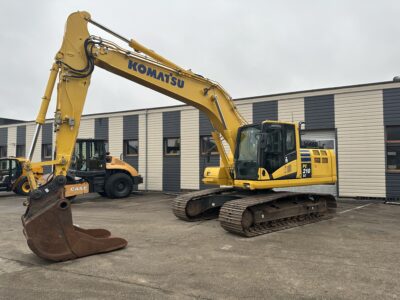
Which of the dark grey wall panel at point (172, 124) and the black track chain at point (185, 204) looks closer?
the black track chain at point (185, 204)

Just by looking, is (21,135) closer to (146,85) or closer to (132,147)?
(132,147)

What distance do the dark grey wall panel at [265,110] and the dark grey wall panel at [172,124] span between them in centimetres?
443

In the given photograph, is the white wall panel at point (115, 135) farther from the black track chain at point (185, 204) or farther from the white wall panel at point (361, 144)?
the white wall panel at point (361, 144)

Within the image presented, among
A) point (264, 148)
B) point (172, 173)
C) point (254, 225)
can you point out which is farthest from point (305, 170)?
point (172, 173)

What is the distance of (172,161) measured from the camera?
17.6 metres

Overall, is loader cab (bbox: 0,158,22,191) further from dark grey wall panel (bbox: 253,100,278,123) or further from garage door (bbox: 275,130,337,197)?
garage door (bbox: 275,130,337,197)

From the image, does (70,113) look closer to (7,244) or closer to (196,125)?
(7,244)

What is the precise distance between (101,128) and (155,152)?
4674 millimetres

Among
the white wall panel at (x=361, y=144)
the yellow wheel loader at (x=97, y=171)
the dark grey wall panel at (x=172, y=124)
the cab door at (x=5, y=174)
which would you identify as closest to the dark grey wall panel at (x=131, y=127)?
the dark grey wall panel at (x=172, y=124)

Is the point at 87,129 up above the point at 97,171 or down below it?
above

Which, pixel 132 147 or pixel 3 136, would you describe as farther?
pixel 3 136

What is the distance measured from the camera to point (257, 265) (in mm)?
5273

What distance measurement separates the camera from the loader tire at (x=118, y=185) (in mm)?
14867

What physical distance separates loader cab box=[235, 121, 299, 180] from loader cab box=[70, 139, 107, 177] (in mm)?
8125
